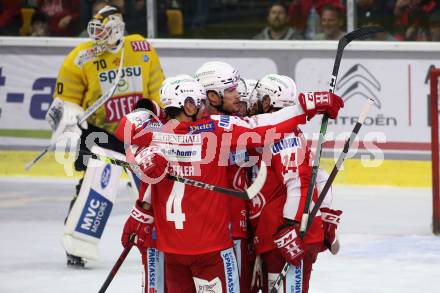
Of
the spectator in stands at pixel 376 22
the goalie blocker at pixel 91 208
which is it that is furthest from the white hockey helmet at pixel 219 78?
the spectator in stands at pixel 376 22

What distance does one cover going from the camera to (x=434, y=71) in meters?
8.73

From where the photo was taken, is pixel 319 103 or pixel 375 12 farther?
pixel 375 12

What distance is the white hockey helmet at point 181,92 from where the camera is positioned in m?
5.47

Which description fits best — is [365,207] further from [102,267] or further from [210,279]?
[210,279]

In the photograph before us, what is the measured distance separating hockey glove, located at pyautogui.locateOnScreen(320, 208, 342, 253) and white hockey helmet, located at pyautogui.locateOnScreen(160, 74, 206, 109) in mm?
771

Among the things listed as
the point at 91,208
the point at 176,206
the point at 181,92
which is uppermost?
the point at 181,92

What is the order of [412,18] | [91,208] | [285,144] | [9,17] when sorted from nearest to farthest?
1. [285,144]
2. [91,208]
3. [412,18]
4. [9,17]

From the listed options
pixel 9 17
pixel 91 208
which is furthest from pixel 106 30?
pixel 9 17

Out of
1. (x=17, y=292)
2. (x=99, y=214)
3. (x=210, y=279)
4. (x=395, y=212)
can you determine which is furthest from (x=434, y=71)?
(x=210, y=279)

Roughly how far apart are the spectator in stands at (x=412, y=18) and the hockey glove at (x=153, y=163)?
5.18m

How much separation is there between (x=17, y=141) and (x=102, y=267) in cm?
341

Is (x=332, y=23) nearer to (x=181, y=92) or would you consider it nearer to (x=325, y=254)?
(x=325, y=254)

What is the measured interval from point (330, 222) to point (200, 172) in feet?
2.30

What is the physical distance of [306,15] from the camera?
10.7 meters
